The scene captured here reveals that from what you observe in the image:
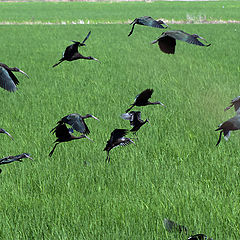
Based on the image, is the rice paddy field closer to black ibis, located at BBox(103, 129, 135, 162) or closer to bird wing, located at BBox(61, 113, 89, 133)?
black ibis, located at BBox(103, 129, 135, 162)

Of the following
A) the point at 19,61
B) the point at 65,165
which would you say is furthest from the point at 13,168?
the point at 19,61

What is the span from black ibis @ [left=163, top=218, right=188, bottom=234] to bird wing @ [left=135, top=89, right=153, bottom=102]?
63 cm

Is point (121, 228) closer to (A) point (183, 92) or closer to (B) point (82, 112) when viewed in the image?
(B) point (82, 112)

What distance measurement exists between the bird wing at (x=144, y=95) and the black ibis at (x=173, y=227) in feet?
2.07

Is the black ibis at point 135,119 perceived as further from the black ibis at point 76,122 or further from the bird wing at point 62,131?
the black ibis at point 76,122

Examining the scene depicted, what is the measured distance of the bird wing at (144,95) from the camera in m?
1.79

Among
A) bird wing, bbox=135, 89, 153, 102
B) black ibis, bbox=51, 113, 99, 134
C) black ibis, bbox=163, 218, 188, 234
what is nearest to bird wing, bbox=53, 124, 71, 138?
black ibis, bbox=51, 113, 99, 134

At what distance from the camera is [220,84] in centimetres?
616

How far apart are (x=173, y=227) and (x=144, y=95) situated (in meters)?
0.69

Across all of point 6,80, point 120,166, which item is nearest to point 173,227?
point 120,166

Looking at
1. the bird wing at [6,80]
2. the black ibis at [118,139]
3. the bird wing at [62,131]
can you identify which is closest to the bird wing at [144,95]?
the black ibis at [118,139]

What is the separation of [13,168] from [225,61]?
6269 millimetres

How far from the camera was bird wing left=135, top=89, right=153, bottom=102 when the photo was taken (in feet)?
5.88

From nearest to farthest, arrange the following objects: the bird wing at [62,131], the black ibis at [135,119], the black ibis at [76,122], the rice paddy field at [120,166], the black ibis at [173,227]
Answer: the black ibis at [76,122], the bird wing at [62,131], the black ibis at [173,227], the rice paddy field at [120,166], the black ibis at [135,119]
